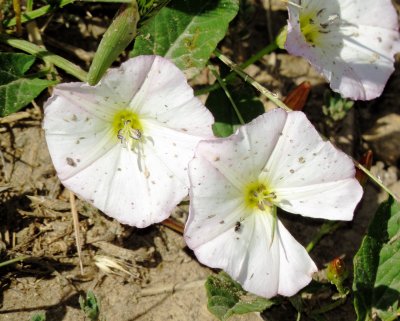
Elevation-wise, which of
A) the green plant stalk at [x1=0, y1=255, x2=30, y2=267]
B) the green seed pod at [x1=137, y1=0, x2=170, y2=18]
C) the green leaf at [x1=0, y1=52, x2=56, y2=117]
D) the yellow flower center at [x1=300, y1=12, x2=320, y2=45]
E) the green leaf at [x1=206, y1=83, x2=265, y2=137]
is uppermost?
the green seed pod at [x1=137, y1=0, x2=170, y2=18]

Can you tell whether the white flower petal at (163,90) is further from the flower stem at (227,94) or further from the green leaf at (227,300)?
→ the green leaf at (227,300)

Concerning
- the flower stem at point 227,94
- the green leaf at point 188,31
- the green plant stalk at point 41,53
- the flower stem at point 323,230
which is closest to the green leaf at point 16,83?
the green plant stalk at point 41,53

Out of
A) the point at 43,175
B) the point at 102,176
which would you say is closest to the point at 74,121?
the point at 102,176

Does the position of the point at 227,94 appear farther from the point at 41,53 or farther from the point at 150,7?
the point at 41,53

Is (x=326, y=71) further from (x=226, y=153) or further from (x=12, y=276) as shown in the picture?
(x=12, y=276)

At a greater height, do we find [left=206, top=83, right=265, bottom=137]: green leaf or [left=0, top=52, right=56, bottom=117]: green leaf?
[left=0, top=52, right=56, bottom=117]: green leaf

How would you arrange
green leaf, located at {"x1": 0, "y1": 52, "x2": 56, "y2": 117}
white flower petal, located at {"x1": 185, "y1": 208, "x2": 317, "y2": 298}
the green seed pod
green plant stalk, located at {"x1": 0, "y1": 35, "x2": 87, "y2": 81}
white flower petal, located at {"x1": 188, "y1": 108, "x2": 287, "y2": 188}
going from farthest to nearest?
1. green plant stalk, located at {"x1": 0, "y1": 35, "x2": 87, "y2": 81}
2. green leaf, located at {"x1": 0, "y1": 52, "x2": 56, "y2": 117}
3. the green seed pod
4. white flower petal, located at {"x1": 185, "y1": 208, "x2": 317, "y2": 298}
5. white flower petal, located at {"x1": 188, "y1": 108, "x2": 287, "y2": 188}

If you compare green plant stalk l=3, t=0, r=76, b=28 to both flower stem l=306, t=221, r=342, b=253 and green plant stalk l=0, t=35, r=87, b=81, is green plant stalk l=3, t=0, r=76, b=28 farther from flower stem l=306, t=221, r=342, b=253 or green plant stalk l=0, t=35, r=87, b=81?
flower stem l=306, t=221, r=342, b=253

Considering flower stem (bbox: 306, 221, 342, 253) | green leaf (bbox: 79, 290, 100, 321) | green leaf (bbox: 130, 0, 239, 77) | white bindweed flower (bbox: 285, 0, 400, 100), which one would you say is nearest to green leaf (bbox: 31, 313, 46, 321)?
green leaf (bbox: 79, 290, 100, 321)
